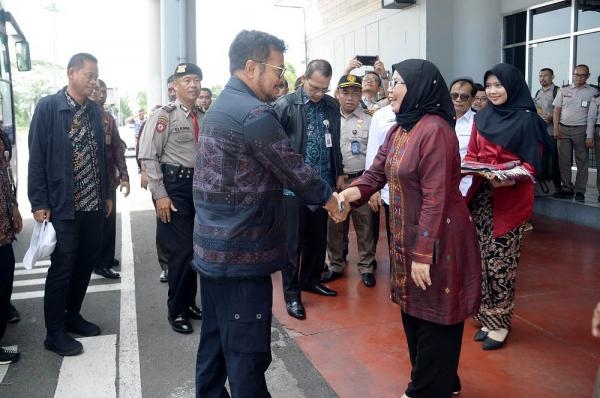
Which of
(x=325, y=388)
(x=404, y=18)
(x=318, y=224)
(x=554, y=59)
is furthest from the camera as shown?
(x=404, y=18)

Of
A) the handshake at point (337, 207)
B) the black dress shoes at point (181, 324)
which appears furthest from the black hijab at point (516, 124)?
the black dress shoes at point (181, 324)

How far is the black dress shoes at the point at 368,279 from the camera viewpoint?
5254mm

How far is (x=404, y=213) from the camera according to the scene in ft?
8.83

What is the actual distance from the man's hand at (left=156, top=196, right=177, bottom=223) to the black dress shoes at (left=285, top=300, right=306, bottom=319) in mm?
1231

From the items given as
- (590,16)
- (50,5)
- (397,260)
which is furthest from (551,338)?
(50,5)

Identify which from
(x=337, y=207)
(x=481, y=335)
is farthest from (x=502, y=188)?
(x=337, y=207)

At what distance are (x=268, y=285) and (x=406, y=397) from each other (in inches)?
39.2

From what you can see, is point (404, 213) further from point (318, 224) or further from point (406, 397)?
point (318, 224)

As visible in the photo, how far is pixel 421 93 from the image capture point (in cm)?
263

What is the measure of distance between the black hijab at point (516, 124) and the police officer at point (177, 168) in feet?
6.88

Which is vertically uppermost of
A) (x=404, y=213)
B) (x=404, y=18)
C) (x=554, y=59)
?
(x=404, y=18)

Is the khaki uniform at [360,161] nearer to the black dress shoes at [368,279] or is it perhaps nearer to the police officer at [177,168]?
the black dress shoes at [368,279]

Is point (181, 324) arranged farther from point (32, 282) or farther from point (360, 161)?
point (32, 282)

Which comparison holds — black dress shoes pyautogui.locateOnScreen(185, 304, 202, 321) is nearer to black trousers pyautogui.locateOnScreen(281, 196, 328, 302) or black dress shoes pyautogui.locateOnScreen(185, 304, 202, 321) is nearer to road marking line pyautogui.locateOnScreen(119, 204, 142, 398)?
road marking line pyautogui.locateOnScreen(119, 204, 142, 398)
